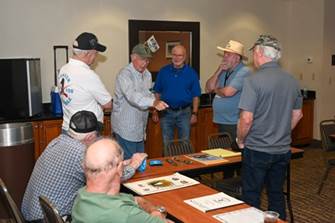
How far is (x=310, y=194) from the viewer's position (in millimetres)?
4871

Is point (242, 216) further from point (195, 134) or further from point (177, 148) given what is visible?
point (195, 134)

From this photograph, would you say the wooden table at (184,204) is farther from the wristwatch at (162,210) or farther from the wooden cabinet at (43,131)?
the wooden cabinet at (43,131)

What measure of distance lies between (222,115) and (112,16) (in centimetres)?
224

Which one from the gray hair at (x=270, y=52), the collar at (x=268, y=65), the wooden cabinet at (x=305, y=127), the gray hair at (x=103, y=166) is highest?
the gray hair at (x=270, y=52)

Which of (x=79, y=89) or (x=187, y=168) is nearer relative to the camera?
(x=187, y=168)

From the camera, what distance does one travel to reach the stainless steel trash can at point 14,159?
4.02 metres

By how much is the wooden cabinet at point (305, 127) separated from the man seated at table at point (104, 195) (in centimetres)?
554

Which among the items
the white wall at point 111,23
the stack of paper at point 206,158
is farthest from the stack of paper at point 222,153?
the white wall at point 111,23

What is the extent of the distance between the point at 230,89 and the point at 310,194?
1.65 meters

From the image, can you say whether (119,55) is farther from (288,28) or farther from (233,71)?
(288,28)

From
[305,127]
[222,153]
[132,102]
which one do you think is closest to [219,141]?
[222,153]

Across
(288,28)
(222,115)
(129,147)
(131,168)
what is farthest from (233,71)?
(288,28)

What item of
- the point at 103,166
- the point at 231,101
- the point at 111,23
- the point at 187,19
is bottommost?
the point at 103,166

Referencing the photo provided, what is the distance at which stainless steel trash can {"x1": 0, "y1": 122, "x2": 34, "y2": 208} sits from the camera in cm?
402
